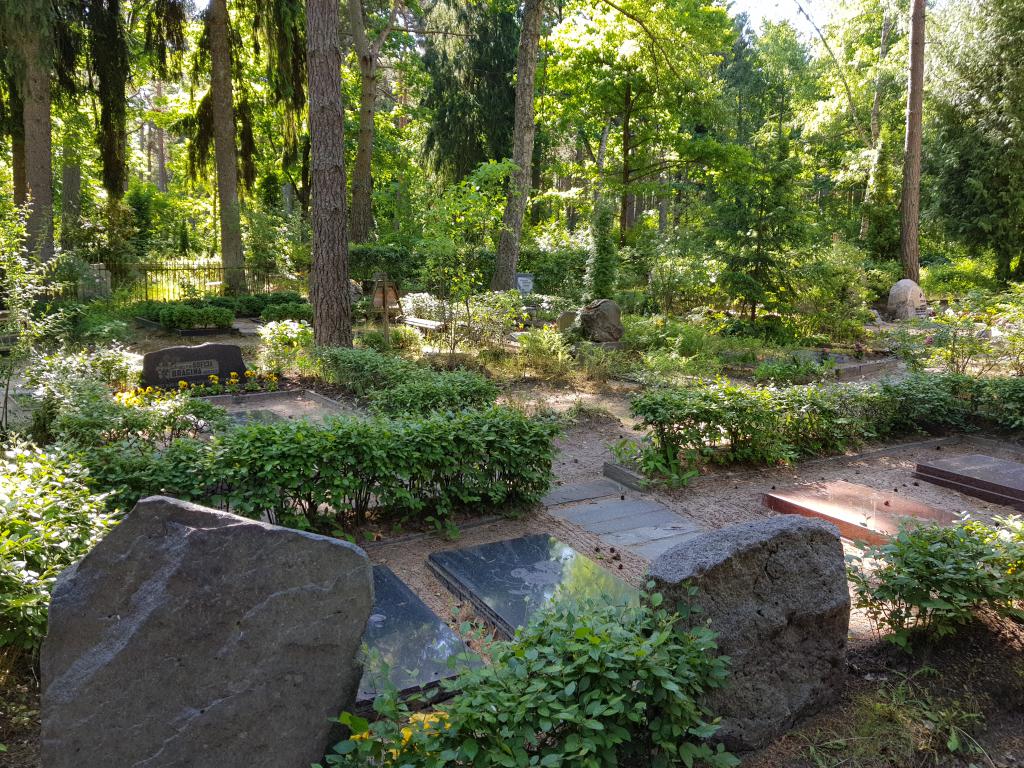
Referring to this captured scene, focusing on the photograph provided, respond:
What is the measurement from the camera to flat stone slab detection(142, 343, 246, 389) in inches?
353

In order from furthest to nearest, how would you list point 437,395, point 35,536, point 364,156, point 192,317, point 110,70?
point 364,156 → point 110,70 → point 192,317 → point 437,395 → point 35,536

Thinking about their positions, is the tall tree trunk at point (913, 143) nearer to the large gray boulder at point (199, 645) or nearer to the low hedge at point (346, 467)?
the low hedge at point (346, 467)

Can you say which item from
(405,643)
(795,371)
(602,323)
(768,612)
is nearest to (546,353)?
(602,323)

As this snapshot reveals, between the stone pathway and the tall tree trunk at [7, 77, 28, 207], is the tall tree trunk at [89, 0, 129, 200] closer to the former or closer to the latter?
the tall tree trunk at [7, 77, 28, 207]

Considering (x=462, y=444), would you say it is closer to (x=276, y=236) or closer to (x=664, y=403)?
(x=664, y=403)

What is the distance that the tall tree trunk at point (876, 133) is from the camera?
24.9 m

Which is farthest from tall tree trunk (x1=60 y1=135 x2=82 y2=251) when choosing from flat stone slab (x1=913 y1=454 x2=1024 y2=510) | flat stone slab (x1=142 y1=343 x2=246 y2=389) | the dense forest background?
flat stone slab (x1=913 y1=454 x2=1024 y2=510)

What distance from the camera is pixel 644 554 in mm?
4957

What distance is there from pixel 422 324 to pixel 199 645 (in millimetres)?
11252

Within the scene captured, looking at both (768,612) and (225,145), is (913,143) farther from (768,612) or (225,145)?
(768,612)

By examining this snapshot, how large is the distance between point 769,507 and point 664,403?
132 centimetres

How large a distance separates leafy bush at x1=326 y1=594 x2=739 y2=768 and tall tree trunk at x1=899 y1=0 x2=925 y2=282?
21.3 meters

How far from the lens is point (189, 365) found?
9312mm

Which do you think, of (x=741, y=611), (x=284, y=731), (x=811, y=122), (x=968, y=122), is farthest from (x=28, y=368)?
(x=811, y=122)
